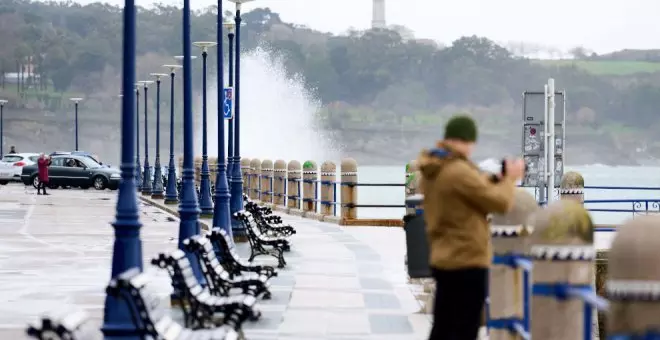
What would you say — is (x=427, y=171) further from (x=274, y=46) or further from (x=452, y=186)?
(x=274, y=46)

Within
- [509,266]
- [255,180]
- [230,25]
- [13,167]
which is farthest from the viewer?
[13,167]

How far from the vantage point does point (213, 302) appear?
1357 cm

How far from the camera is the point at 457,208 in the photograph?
9297 mm

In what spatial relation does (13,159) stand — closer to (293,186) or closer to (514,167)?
(293,186)

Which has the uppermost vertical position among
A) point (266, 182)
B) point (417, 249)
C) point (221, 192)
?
point (221, 192)

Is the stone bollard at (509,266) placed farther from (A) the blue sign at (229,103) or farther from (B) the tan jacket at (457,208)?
(A) the blue sign at (229,103)

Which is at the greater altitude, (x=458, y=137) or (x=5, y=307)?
(x=458, y=137)

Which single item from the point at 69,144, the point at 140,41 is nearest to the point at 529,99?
the point at 140,41

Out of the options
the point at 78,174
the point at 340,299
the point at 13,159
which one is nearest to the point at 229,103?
the point at 340,299

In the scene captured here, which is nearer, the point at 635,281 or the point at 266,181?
the point at 635,281

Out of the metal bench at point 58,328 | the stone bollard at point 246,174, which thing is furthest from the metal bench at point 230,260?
the stone bollard at point 246,174

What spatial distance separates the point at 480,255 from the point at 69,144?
188238mm

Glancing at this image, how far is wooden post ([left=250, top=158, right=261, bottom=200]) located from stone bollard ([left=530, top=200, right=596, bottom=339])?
3921 cm

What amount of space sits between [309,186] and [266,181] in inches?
282
